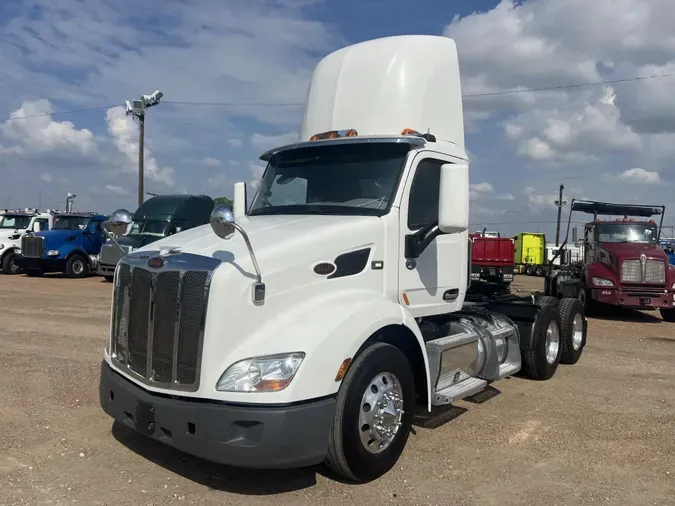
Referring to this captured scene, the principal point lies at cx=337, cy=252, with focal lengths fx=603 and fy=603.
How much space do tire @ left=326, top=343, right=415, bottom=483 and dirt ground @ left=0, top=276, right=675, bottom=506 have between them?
6.6 inches

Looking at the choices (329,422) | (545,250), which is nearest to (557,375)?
(329,422)

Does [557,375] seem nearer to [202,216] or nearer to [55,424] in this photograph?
[55,424]

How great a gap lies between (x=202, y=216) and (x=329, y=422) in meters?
18.7

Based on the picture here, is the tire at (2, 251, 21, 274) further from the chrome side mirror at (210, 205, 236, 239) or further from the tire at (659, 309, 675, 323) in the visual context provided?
the chrome side mirror at (210, 205, 236, 239)

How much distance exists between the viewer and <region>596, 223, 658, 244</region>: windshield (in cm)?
1561

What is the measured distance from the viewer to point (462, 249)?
6.21 meters

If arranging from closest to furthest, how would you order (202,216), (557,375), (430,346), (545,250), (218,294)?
(218,294), (430,346), (557,375), (202,216), (545,250)

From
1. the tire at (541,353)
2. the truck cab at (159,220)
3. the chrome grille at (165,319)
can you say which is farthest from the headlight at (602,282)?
the truck cab at (159,220)

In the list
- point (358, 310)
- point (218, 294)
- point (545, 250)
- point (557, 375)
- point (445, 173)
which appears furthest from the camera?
point (545, 250)

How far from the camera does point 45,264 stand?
2272cm

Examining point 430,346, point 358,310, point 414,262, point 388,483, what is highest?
point 414,262

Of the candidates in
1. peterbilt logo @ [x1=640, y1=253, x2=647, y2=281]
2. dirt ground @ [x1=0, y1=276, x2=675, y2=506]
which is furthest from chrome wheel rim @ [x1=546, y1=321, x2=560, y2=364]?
peterbilt logo @ [x1=640, y1=253, x2=647, y2=281]

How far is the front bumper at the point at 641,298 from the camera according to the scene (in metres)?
14.0

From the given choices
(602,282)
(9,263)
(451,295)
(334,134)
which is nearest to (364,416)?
(451,295)
